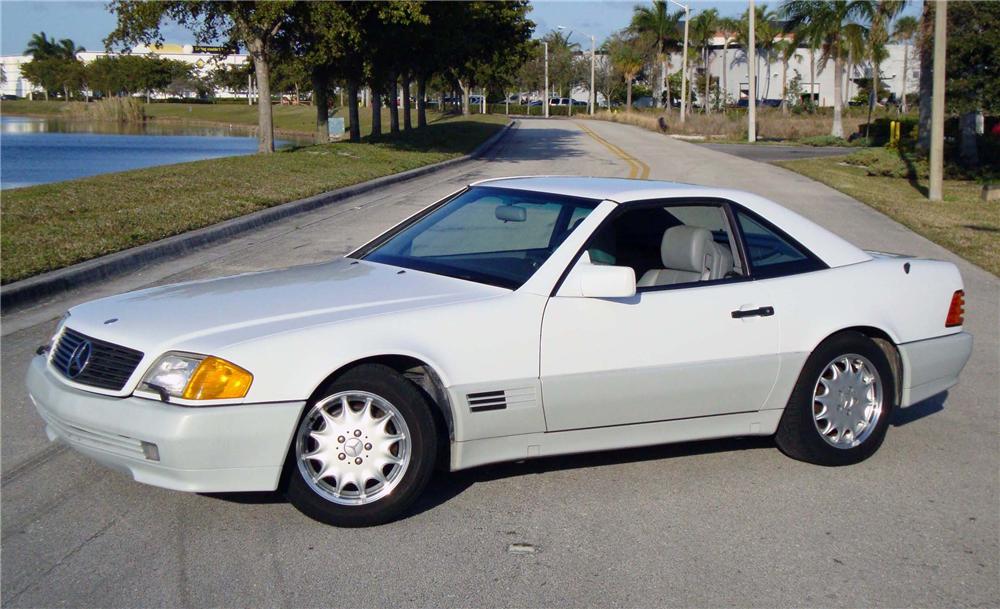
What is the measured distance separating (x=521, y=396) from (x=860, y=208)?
17.0 m

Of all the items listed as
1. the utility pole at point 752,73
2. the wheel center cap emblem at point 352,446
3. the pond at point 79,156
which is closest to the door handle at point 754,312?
the wheel center cap emblem at point 352,446

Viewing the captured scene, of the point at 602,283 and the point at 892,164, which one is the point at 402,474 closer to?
the point at 602,283

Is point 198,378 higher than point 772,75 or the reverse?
the reverse

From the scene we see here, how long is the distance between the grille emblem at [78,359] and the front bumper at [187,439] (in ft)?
0.41

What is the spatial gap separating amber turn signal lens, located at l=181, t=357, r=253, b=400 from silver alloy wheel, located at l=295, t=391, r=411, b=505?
1.08ft

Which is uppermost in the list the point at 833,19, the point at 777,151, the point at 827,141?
the point at 833,19

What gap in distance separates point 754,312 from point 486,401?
154cm

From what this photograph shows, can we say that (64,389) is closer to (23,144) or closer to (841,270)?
(841,270)

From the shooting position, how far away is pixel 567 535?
4539 millimetres

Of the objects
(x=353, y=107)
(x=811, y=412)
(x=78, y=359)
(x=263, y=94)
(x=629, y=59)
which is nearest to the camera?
(x=78, y=359)

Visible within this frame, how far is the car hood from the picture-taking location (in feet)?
14.4

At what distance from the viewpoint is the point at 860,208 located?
792 inches

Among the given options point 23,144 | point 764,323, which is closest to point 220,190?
point 764,323

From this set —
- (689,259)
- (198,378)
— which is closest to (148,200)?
(689,259)
